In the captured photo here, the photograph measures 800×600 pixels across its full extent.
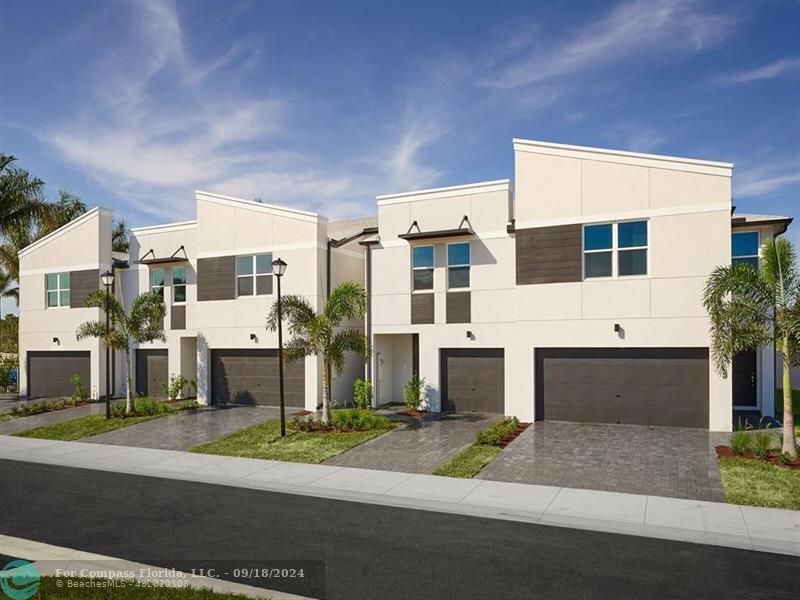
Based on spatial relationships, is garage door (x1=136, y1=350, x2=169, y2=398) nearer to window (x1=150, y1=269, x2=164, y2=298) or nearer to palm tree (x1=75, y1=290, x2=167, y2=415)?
window (x1=150, y1=269, x2=164, y2=298)

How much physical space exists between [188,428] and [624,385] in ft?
44.9

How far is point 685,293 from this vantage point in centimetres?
1575

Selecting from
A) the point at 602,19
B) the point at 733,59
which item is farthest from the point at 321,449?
the point at 733,59

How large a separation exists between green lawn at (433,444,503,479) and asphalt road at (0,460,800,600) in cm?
250

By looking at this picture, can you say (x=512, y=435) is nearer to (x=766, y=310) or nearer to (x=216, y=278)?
(x=766, y=310)

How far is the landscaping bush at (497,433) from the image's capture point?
14.5 m

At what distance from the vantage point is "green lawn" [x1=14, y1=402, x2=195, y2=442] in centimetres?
1755

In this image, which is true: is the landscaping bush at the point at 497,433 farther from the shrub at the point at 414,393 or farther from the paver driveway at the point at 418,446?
the shrub at the point at 414,393

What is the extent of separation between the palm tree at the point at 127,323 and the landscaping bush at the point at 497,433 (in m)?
13.3

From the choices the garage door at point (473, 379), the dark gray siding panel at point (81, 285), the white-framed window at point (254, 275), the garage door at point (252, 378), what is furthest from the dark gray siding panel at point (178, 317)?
the garage door at point (473, 379)

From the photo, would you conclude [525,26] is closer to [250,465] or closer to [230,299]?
[250,465]

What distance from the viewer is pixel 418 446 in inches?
576

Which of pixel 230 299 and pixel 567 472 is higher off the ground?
pixel 230 299

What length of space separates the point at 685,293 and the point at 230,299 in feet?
53.6
